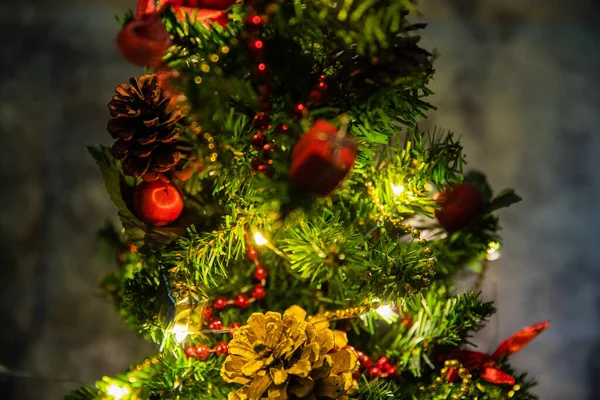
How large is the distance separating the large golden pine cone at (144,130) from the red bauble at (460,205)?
0.91ft

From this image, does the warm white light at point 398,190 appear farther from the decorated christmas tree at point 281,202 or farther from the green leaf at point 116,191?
the green leaf at point 116,191

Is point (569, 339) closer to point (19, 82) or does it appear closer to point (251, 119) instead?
point (251, 119)

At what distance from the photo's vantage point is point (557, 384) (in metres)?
0.93

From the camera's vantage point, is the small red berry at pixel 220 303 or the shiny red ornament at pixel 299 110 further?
the small red berry at pixel 220 303

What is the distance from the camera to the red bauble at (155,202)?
0.44m

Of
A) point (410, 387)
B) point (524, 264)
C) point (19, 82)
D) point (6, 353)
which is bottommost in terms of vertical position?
point (410, 387)

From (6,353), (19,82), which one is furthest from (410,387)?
(19,82)

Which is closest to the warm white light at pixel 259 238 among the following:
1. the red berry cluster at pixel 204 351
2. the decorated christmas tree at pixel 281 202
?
the decorated christmas tree at pixel 281 202

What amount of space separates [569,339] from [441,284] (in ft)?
1.75

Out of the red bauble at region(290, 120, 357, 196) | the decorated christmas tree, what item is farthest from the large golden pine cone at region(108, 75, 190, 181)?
the red bauble at region(290, 120, 357, 196)

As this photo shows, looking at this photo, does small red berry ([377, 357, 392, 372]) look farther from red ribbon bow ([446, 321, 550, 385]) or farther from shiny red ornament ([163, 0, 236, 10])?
shiny red ornament ([163, 0, 236, 10])

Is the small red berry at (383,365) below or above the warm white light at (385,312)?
below

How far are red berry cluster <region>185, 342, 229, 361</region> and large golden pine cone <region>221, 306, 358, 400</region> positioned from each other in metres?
0.08

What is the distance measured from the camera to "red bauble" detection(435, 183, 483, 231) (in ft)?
1.78
